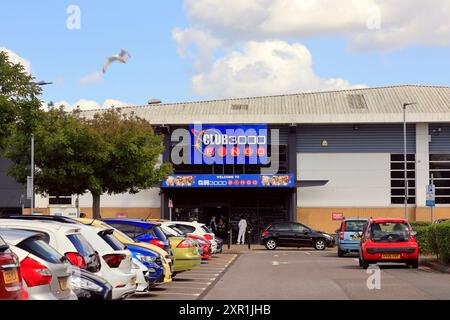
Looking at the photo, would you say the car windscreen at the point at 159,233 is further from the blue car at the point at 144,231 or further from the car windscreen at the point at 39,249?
the car windscreen at the point at 39,249

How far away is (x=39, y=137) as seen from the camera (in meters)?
36.2

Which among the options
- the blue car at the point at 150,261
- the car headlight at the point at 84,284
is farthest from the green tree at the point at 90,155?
the car headlight at the point at 84,284

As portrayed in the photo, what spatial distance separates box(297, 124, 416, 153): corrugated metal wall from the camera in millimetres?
53812

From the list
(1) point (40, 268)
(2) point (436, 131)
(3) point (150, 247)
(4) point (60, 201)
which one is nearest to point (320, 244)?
(2) point (436, 131)

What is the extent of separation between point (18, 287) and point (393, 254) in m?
18.0

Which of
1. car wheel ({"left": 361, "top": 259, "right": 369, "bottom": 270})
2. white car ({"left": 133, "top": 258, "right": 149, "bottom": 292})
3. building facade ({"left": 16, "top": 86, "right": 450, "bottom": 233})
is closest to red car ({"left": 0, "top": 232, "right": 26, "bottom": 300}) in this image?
white car ({"left": 133, "top": 258, "right": 149, "bottom": 292})

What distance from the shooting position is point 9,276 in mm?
9328

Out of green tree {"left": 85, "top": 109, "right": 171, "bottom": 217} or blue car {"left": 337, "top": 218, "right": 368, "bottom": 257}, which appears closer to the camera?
blue car {"left": 337, "top": 218, "right": 368, "bottom": 257}

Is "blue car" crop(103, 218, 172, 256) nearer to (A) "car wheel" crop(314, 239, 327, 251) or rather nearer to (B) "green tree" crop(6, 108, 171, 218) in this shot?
(B) "green tree" crop(6, 108, 171, 218)

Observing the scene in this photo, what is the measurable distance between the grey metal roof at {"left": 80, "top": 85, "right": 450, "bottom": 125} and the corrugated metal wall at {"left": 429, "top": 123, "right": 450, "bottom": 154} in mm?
1059

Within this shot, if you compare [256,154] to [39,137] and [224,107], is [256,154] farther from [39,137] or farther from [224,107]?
[39,137]

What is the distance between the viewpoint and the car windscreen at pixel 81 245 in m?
13.0
